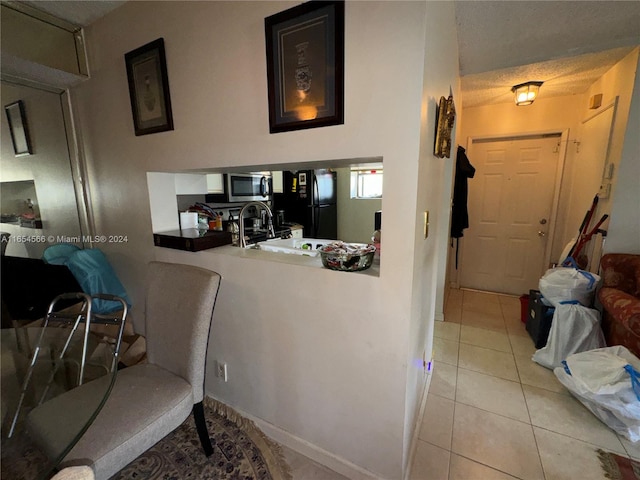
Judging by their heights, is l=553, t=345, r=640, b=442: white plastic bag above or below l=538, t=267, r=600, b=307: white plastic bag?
below

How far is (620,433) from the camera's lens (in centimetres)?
153

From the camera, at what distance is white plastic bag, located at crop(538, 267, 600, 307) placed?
208 cm

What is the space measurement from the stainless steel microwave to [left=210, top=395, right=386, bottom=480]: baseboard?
5.58ft

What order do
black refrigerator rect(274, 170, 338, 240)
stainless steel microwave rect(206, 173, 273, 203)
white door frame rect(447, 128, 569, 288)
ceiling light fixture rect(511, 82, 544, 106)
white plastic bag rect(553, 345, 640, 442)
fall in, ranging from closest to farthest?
white plastic bag rect(553, 345, 640, 442) < stainless steel microwave rect(206, 173, 273, 203) < ceiling light fixture rect(511, 82, 544, 106) < black refrigerator rect(274, 170, 338, 240) < white door frame rect(447, 128, 569, 288)

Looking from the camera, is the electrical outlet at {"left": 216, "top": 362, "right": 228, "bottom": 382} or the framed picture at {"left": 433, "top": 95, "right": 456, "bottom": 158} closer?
the framed picture at {"left": 433, "top": 95, "right": 456, "bottom": 158}

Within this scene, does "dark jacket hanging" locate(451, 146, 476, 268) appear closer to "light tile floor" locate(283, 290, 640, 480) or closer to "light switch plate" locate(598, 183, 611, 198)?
"light switch plate" locate(598, 183, 611, 198)

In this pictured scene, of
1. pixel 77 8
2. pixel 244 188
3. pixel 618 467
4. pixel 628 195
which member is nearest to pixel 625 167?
pixel 628 195

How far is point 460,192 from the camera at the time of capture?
3.08 meters

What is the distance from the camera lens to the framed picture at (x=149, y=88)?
1.53 meters

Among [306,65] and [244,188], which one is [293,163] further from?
[244,188]

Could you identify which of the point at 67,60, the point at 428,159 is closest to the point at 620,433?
the point at 428,159

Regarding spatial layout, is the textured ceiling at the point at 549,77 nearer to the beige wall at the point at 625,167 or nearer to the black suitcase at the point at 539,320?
the beige wall at the point at 625,167

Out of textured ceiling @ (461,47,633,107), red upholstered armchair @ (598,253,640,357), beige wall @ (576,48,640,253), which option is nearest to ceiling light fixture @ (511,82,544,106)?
textured ceiling @ (461,47,633,107)

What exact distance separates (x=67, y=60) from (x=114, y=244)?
1.28 metres
